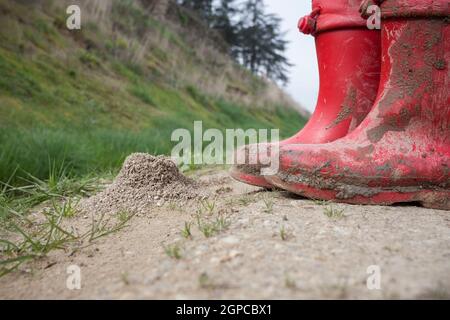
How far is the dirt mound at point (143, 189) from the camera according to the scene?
121cm

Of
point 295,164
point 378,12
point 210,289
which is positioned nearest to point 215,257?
point 210,289

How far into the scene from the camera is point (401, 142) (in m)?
1.11

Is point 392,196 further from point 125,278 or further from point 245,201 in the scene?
point 125,278

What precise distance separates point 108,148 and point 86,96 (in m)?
1.89

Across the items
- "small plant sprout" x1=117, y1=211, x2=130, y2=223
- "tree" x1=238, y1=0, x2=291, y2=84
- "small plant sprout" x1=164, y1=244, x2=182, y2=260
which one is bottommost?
"small plant sprout" x1=164, y1=244, x2=182, y2=260

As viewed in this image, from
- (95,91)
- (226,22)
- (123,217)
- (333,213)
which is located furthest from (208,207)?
(226,22)

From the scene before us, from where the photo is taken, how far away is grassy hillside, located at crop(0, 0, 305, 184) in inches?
84.8

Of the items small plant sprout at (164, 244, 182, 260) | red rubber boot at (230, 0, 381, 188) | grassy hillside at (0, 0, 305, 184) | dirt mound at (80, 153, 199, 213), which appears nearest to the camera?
small plant sprout at (164, 244, 182, 260)

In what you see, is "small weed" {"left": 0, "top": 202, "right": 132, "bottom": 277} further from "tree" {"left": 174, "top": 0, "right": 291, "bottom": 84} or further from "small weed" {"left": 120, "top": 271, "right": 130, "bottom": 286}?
"tree" {"left": 174, "top": 0, "right": 291, "bottom": 84}

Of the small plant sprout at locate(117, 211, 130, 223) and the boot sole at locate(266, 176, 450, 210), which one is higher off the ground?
the boot sole at locate(266, 176, 450, 210)

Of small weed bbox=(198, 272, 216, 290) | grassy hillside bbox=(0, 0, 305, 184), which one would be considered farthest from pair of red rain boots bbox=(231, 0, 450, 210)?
grassy hillside bbox=(0, 0, 305, 184)

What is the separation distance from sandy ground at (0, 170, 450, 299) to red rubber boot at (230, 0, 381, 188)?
0.45 m

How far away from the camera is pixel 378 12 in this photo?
1157 millimetres
